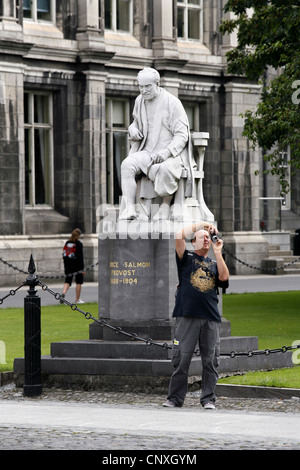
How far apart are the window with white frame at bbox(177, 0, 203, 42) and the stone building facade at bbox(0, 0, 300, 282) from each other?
0.03 m

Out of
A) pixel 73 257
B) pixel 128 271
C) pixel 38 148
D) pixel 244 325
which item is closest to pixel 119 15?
pixel 38 148

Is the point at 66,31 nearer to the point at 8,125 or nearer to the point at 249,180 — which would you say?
the point at 8,125

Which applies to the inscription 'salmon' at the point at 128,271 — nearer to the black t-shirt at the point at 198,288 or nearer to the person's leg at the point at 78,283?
the black t-shirt at the point at 198,288

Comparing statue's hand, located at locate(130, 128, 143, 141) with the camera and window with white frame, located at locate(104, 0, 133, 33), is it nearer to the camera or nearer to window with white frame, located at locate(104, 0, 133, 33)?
the camera

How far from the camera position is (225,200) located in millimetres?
38406

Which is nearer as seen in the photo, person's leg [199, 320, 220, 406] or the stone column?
person's leg [199, 320, 220, 406]

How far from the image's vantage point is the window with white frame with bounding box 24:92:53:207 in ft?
109

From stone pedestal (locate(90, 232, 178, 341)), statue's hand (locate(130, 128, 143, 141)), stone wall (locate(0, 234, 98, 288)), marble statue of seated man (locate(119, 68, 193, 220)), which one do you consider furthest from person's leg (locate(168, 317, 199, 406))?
stone wall (locate(0, 234, 98, 288))

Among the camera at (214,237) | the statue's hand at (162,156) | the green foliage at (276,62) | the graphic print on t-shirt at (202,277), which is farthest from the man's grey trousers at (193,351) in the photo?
the green foliage at (276,62)

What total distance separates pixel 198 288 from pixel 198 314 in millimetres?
259

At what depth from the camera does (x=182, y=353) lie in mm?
12039

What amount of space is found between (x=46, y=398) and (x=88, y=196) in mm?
20719

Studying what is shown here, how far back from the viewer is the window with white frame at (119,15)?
1394 inches

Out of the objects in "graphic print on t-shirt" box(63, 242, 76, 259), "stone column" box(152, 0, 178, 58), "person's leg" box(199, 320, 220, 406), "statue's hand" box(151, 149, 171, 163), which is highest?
"stone column" box(152, 0, 178, 58)
